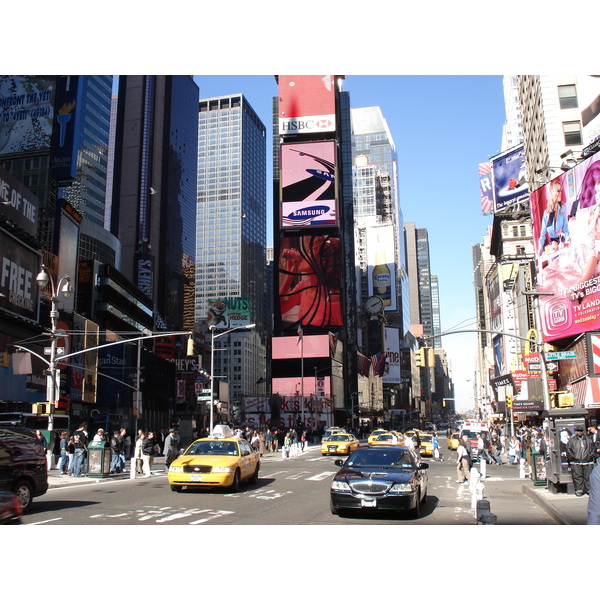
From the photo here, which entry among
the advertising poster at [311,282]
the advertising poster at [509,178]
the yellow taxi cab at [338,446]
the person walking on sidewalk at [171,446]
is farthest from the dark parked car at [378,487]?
the advertising poster at [311,282]

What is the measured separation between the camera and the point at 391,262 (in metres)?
195

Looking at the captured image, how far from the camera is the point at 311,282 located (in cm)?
11606

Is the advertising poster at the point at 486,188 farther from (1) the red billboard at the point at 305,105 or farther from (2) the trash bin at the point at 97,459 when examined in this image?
(2) the trash bin at the point at 97,459

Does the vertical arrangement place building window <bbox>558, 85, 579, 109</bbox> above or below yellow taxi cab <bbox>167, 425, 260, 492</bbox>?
above

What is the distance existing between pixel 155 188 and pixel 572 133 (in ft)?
414

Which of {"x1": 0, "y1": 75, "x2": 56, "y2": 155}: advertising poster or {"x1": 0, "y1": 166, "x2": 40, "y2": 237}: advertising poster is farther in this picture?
{"x1": 0, "y1": 75, "x2": 56, "y2": 155}: advertising poster

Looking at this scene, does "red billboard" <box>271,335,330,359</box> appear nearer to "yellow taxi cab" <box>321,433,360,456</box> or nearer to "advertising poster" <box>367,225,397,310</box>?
"yellow taxi cab" <box>321,433,360,456</box>

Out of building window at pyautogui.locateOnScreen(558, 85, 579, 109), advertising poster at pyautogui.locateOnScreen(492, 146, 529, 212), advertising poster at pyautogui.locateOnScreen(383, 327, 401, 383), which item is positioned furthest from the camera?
advertising poster at pyautogui.locateOnScreen(383, 327, 401, 383)

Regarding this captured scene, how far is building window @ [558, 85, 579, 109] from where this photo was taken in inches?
2365

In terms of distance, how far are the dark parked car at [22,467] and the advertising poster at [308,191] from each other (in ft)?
338

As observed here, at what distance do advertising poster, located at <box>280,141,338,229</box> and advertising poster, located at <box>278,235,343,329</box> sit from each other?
3570 mm

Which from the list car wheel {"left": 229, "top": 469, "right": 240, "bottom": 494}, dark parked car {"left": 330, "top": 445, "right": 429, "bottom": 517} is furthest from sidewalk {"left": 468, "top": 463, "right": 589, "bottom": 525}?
car wheel {"left": 229, "top": 469, "right": 240, "bottom": 494}

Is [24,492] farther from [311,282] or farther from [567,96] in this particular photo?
[311,282]
